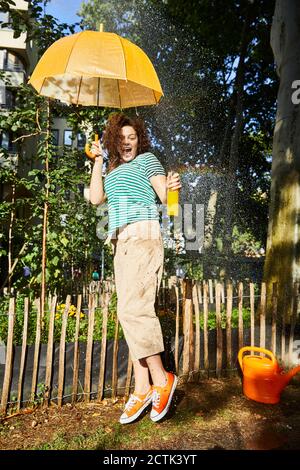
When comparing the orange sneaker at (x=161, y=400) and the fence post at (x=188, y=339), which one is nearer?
the orange sneaker at (x=161, y=400)

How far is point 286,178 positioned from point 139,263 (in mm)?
2615

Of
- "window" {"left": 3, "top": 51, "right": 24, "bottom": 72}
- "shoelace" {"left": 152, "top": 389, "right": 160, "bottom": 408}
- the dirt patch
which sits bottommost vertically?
the dirt patch

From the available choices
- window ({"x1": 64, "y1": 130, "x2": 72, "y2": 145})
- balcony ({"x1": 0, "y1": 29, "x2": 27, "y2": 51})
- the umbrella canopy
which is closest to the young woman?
the umbrella canopy

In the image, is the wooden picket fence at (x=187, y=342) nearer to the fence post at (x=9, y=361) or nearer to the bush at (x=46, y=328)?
the fence post at (x=9, y=361)

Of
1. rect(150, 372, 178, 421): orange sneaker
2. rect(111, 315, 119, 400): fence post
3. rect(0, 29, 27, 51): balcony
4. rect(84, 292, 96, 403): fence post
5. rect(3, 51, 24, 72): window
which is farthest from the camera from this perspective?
rect(3, 51, 24, 72): window

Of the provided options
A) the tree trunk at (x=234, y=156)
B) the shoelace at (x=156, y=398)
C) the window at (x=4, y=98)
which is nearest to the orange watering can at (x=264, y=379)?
the shoelace at (x=156, y=398)

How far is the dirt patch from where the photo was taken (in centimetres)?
242

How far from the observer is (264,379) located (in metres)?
3.04

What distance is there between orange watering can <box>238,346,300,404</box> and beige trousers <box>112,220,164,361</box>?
1.02 m

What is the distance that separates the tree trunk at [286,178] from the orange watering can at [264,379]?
39.2 inches

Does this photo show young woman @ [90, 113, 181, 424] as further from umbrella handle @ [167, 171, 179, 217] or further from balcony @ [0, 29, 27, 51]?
balcony @ [0, 29, 27, 51]

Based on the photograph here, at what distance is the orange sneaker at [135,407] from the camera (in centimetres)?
260

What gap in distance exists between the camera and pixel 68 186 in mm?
5023

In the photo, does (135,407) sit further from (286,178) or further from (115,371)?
(286,178)
